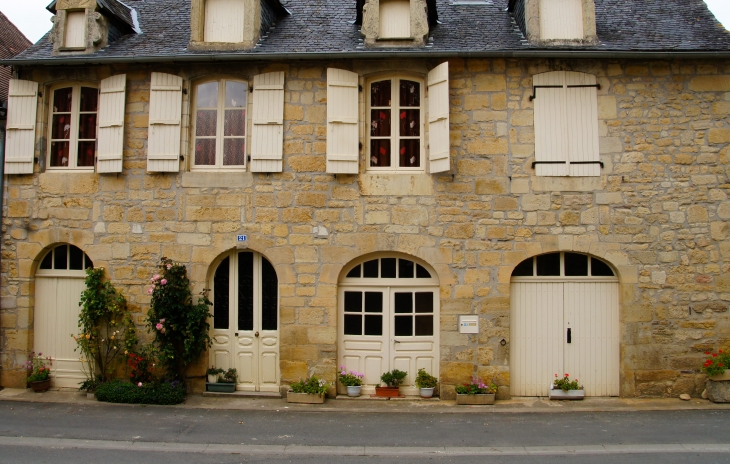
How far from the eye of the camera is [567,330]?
8117mm

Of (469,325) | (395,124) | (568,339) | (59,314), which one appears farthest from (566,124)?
(59,314)

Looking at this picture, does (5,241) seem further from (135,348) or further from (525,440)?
(525,440)

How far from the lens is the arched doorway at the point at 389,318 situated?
8.22 metres

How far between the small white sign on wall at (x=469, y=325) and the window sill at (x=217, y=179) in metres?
3.63

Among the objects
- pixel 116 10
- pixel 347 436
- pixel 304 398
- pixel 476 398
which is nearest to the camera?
pixel 347 436

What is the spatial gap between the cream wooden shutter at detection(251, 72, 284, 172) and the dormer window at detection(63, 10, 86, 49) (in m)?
2.78

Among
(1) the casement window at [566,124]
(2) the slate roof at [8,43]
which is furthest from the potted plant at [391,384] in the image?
(2) the slate roof at [8,43]

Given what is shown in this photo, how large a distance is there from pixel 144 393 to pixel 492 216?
545 cm

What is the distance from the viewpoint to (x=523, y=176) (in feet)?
26.3

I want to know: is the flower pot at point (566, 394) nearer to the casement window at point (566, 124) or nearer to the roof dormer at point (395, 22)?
the casement window at point (566, 124)

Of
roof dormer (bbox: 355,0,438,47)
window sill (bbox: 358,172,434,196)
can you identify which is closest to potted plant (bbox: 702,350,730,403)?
window sill (bbox: 358,172,434,196)

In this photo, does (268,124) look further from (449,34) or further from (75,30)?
(75,30)

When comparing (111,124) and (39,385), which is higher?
(111,124)

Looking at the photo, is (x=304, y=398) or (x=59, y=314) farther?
(x=59, y=314)
